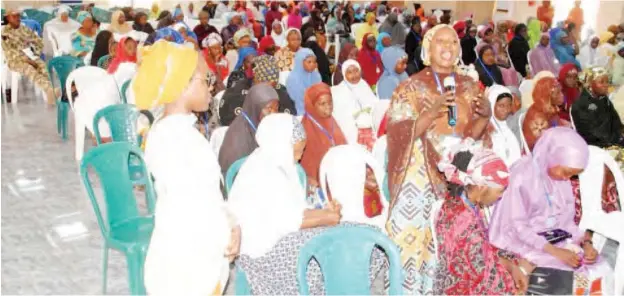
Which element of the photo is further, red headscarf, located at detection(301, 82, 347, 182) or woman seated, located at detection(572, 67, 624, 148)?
woman seated, located at detection(572, 67, 624, 148)

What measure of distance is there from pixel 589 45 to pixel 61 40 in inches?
310

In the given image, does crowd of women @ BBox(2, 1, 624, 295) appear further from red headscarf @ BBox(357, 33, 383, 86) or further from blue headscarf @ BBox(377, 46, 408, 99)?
red headscarf @ BBox(357, 33, 383, 86)

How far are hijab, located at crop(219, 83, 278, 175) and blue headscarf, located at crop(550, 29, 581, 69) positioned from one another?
20.2ft

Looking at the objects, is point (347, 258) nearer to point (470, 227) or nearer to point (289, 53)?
point (470, 227)

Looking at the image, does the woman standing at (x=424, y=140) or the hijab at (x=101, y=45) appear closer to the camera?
the woman standing at (x=424, y=140)

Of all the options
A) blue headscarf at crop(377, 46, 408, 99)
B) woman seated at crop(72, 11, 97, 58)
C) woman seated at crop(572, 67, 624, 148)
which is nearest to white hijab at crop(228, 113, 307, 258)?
woman seated at crop(572, 67, 624, 148)

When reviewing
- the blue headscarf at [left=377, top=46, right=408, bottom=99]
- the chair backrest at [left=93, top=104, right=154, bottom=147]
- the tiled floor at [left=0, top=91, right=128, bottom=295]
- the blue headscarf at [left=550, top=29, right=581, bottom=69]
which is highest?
the blue headscarf at [left=550, top=29, right=581, bottom=69]

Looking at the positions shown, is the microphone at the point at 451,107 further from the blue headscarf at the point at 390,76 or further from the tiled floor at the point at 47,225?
the blue headscarf at the point at 390,76

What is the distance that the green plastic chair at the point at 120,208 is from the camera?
299 cm

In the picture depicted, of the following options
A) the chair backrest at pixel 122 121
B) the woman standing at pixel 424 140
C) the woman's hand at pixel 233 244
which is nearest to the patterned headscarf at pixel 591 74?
the woman standing at pixel 424 140

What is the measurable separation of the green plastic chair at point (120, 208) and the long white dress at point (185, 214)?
103cm

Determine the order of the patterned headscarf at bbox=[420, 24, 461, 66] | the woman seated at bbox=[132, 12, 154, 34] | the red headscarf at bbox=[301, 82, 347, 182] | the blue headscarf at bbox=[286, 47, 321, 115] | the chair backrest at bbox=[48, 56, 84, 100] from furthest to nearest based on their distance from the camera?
the woman seated at bbox=[132, 12, 154, 34] < the chair backrest at bbox=[48, 56, 84, 100] < the blue headscarf at bbox=[286, 47, 321, 115] < the red headscarf at bbox=[301, 82, 347, 182] < the patterned headscarf at bbox=[420, 24, 461, 66]

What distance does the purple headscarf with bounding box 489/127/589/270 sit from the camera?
2.67 m

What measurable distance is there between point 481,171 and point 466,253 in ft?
0.96
